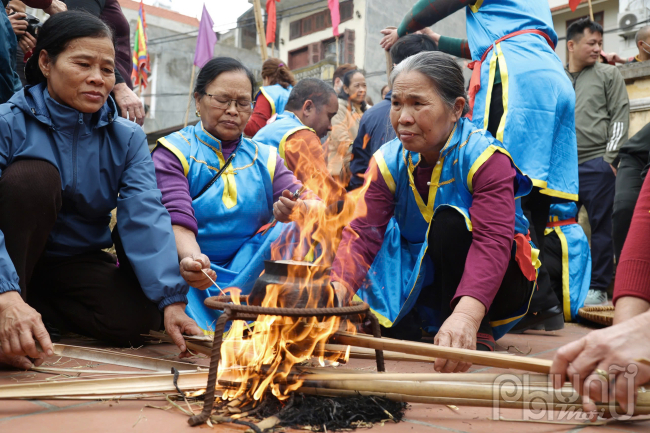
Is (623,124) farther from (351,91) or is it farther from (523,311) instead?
(523,311)

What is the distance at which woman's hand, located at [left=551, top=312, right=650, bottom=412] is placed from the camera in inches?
55.3

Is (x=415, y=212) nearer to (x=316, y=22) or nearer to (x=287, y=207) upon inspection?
(x=287, y=207)

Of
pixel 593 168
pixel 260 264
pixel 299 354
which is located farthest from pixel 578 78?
pixel 299 354

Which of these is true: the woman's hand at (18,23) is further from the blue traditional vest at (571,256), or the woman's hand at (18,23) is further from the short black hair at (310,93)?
the blue traditional vest at (571,256)

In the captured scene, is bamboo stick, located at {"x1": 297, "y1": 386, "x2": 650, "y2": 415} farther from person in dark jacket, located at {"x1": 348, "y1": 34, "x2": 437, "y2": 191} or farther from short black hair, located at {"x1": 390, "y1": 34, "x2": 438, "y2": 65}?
short black hair, located at {"x1": 390, "y1": 34, "x2": 438, "y2": 65}

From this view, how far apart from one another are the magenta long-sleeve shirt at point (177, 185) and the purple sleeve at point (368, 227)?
21.0 inches

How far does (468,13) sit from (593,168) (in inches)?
106

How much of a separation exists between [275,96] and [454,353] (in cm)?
459

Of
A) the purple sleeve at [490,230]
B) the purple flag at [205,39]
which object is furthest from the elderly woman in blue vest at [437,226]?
the purple flag at [205,39]

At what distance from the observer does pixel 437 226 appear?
9.61 feet

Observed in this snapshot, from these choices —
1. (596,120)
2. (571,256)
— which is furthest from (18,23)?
(596,120)

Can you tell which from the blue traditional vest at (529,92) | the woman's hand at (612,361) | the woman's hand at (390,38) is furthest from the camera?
the woman's hand at (390,38)

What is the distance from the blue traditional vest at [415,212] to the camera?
293cm

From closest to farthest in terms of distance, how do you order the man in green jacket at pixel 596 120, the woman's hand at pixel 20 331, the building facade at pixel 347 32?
the woman's hand at pixel 20 331 → the man in green jacket at pixel 596 120 → the building facade at pixel 347 32
